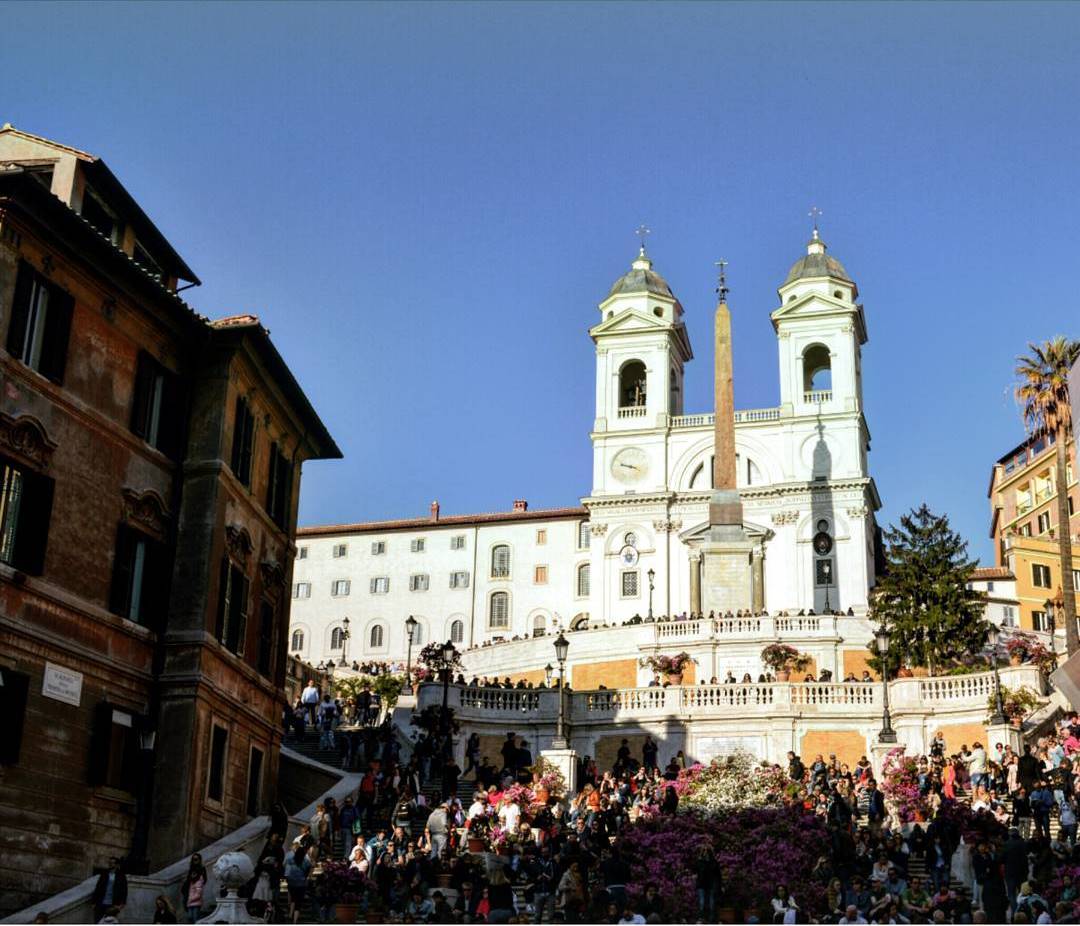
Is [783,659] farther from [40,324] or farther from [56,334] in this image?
[40,324]

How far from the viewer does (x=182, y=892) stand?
91.2 feet

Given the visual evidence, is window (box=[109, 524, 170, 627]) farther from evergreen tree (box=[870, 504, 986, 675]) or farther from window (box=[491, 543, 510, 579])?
window (box=[491, 543, 510, 579])

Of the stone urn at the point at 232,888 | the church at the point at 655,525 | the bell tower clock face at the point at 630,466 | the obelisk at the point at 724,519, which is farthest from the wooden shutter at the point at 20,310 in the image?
the bell tower clock face at the point at 630,466

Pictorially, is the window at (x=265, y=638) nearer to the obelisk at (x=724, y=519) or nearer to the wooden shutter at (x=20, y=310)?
the wooden shutter at (x=20, y=310)

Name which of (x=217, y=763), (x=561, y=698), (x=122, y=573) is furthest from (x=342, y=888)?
(x=561, y=698)

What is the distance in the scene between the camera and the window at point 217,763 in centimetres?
3195

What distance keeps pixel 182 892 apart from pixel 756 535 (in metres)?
61.5

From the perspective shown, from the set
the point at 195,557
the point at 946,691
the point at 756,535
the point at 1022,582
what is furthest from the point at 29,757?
the point at 1022,582

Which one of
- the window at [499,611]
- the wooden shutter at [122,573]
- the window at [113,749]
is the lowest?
the window at [113,749]

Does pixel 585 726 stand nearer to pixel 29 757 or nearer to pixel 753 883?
pixel 753 883

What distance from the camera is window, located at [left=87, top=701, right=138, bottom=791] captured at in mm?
28516

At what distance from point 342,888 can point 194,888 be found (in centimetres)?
254

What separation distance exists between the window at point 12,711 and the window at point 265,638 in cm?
998

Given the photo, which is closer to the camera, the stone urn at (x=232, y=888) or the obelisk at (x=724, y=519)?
the stone urn at (x=232, y=888)
